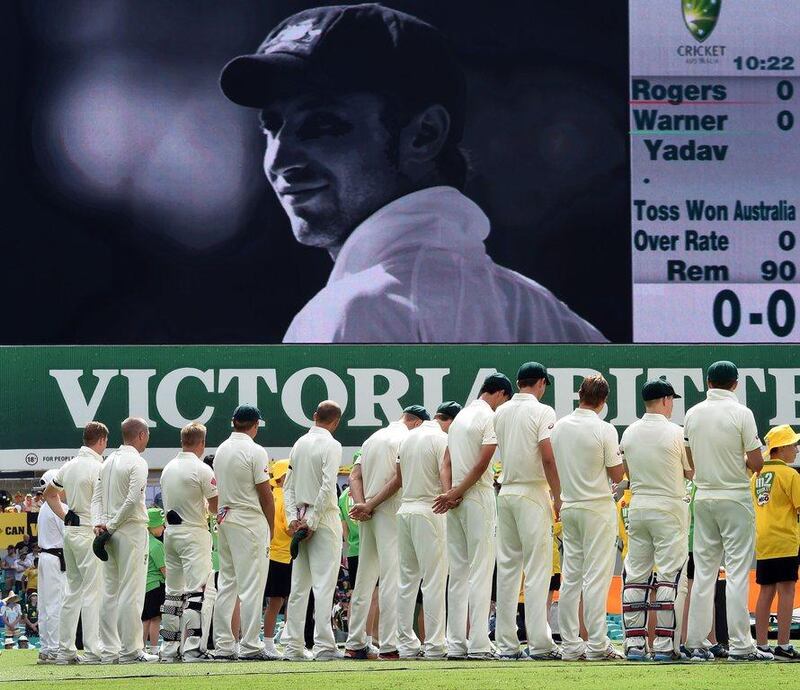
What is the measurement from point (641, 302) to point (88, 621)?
10372 mm

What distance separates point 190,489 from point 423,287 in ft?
28.2

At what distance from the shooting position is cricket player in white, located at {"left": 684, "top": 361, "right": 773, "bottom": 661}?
34.8ft

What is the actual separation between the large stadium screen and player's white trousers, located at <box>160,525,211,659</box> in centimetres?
1024

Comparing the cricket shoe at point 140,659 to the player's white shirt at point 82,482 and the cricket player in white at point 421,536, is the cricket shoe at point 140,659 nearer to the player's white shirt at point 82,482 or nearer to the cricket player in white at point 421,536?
the player's white shirt at point 82,482

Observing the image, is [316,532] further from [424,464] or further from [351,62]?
[351,62]

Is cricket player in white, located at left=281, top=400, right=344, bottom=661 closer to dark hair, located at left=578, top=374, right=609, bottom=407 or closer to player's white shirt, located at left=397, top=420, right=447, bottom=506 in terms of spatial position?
player's white shirt, located at left=397, top=420, right=447, bottom=506

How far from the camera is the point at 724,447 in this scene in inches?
422

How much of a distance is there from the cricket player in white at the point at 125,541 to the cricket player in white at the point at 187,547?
29cm

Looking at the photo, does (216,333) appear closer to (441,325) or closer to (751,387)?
(441,325)

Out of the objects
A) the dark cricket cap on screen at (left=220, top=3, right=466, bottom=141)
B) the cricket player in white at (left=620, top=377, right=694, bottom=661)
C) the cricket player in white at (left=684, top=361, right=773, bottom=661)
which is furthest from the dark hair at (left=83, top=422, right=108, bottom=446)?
the dark cricket cap on screen at (left=220, top=3, right=466, bottom=141)

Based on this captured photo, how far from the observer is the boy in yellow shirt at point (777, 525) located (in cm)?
1170

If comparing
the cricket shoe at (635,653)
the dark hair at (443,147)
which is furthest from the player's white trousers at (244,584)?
the dark hair at (443,147)

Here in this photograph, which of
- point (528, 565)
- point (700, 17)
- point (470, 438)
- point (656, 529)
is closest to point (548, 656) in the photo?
point (528, 565)

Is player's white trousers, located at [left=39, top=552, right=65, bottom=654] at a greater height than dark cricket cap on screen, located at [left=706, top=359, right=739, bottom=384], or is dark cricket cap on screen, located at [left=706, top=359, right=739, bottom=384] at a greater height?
dark cricket cap on screen, located at [left=706, top=359, right=739, bottom=384]
